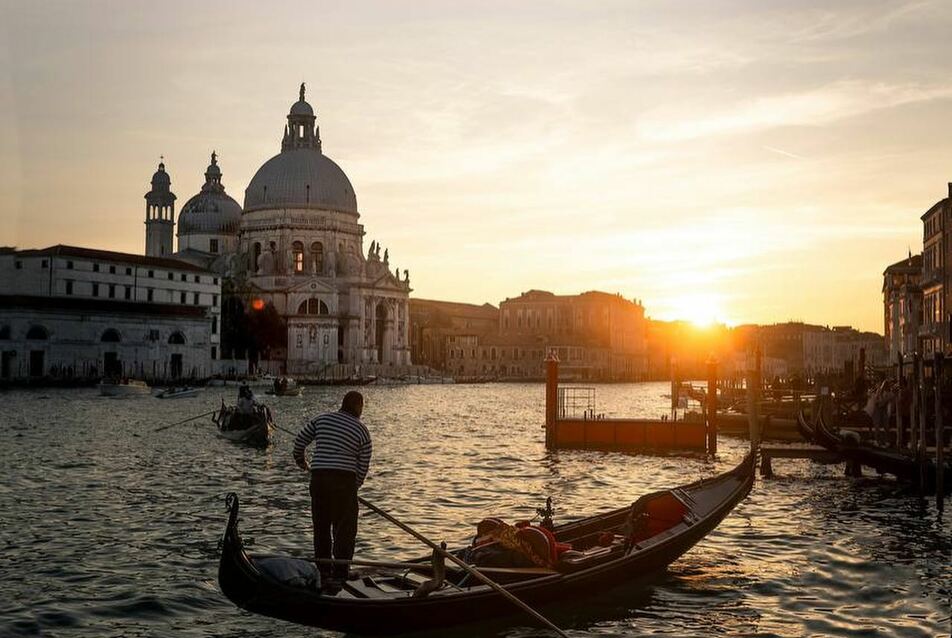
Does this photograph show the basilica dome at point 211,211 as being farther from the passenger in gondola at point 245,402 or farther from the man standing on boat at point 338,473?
the man standing on boat at point 338,473

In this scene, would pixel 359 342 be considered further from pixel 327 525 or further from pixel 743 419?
pixel 327 525

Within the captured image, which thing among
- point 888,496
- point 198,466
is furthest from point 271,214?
point 888,496

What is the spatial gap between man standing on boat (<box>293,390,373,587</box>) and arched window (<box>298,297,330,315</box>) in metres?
88.1

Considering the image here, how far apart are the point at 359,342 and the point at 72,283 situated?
32.8 metres

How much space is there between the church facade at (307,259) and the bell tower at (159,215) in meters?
4.14

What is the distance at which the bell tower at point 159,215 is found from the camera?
374 feet

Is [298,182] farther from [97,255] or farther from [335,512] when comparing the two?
[335,512]

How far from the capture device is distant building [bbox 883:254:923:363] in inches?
1907

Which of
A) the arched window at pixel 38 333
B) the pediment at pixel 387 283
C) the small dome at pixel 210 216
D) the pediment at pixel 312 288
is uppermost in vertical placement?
the small dome at pixel 210 216

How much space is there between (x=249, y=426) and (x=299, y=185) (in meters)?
77.1

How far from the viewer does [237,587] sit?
850 centimetres

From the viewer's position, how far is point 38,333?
62.4 meters

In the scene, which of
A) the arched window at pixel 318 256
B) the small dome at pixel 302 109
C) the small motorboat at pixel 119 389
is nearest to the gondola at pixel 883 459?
the small motorboat at pixel 119 389

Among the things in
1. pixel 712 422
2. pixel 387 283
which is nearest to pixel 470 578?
pixel 712 422
